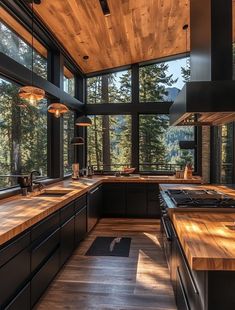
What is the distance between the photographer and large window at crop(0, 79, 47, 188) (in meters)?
3.42

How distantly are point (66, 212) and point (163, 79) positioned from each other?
4.39 m

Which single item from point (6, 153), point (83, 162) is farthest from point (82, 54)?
point (6, 153)

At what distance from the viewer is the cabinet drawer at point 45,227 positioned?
7.85 feet

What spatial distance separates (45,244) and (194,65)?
2.26 meters

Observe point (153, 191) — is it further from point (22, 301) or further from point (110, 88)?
point (22, 301)

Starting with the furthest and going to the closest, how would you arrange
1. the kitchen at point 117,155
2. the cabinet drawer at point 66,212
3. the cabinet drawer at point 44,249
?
1. the cabinet drawer at point 66,212
2. the cabinet drawer at point 44,249
3. the kitchen at point 117,155

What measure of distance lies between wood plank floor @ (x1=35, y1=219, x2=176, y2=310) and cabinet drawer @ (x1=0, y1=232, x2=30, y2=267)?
77 centimetres

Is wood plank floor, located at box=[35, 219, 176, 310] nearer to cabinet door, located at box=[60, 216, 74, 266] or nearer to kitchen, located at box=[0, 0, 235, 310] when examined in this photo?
kitchen, located at box=[0, 0, 235, 310]

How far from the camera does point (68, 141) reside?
19.5ft

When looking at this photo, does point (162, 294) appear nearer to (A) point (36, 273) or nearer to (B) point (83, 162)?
(A) point (36, 273)

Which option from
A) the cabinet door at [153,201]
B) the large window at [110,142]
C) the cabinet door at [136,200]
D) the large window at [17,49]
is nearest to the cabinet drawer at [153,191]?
the cabinet door at [153,201]

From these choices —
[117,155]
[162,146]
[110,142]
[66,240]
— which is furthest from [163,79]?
[66,240]

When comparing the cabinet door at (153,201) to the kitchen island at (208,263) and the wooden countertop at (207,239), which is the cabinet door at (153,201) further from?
the kitchen island at (208,263)

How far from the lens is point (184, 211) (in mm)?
2377
